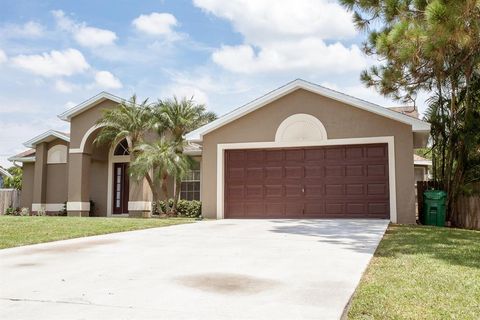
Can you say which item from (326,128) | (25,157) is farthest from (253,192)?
(25,157)

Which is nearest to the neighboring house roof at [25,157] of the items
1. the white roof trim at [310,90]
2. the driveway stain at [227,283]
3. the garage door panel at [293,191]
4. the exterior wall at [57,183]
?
the exterior wall at [57,183]

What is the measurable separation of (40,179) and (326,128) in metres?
14.4

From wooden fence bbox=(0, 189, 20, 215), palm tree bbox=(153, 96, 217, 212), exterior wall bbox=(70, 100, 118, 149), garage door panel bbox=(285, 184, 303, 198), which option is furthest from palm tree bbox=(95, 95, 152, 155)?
wooden fence bbox=(0, 189, 20, 215)

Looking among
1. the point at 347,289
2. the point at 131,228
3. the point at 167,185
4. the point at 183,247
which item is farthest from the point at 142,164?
the point at 347,289

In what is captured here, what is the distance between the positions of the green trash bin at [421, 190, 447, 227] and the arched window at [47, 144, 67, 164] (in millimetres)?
16376

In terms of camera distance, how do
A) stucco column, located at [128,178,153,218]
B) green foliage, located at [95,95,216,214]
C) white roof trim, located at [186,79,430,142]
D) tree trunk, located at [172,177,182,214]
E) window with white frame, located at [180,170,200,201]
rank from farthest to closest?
window with white frame, located at [180,170,200,201] → stucco column, located at [128,178,153,218] → tree trunk, located at [172,177,182,214] → green foliage, located at [95,95,216,214] → white roof trim, located at [186,79,430,142]

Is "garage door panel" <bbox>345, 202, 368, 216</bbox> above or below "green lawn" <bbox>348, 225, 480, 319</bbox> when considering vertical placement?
above

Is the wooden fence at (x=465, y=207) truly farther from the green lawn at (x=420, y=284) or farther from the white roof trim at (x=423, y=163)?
the white roof trim at (x=423, y=163)

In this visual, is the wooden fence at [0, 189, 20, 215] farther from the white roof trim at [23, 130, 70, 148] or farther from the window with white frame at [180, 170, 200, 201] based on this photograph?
the window with white frame at [180, 170, 200, 201]

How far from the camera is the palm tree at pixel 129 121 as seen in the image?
1875 centimetres

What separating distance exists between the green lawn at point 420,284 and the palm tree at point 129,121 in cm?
1295

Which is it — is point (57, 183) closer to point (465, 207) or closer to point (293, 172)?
point (293, 172)

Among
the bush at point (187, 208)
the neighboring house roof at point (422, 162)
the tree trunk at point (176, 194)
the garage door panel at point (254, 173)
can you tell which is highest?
the neighboring house roof at point (422, 162)

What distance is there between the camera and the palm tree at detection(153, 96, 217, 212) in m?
18.7
